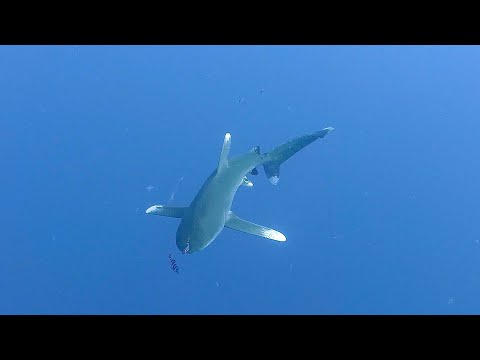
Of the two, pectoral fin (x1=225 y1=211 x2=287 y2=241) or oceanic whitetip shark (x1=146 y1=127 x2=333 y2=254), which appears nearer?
oceanic whitetip shark (x1=146 y1=127 x2=333 y2=254)

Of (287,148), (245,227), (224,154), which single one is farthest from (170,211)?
(287,148)

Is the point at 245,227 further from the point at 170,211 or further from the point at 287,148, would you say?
the point at 287,148

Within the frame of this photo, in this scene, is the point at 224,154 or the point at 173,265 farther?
the point at 173,265

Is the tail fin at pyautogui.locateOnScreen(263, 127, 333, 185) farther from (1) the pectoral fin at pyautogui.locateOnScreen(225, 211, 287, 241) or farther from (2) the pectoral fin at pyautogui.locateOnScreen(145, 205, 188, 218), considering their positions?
(2) the pectoral fin at pyautogui.locateOnScreen(145, 205, 188, 218)

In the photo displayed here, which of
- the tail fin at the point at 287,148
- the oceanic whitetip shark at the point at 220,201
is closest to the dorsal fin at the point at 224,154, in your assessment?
the oceanic whitetip shark at the point at 220,201

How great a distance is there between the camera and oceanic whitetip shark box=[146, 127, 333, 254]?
19.9 ft

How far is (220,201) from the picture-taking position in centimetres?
642

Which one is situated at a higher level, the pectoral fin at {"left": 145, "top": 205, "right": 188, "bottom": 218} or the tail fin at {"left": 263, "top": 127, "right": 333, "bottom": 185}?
the tail fin at {"left": 263, "top": 127, "right": 333, "bottom": 185}

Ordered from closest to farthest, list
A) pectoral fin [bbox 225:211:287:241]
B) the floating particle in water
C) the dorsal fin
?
the dorsal fin
pectoral fin [bbox 225:211:287:241]
the floating particle in water

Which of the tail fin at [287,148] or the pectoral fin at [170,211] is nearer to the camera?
the pectoral fin at [170,211]

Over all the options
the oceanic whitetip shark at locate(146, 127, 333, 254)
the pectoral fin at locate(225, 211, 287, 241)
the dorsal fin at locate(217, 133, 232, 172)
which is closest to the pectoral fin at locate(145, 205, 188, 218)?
the oceanic whitetip shark at locate(146, 127, 333, 254)

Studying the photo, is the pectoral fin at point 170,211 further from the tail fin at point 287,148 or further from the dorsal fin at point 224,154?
the tail fin at point 287,148

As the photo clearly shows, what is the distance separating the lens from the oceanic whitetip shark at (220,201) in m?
6.07
